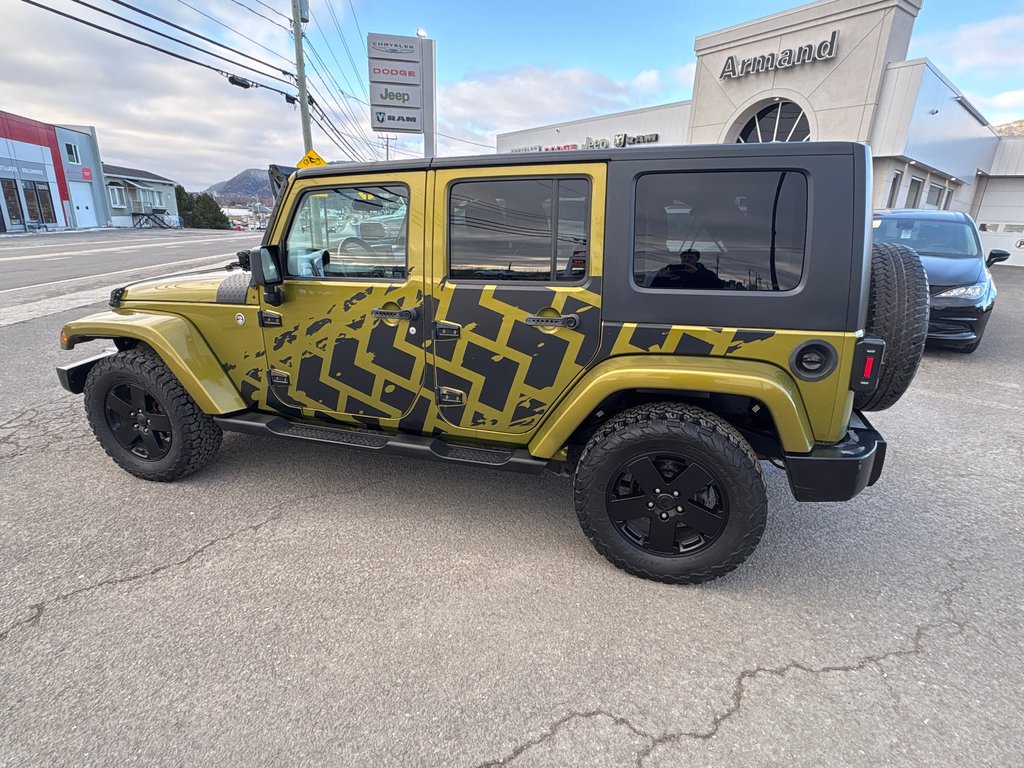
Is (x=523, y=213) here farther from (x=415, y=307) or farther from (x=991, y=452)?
(x=991, y=452)

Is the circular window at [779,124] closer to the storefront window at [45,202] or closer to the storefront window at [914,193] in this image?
the storefront window at [914,193]

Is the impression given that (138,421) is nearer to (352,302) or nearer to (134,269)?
(352,302)

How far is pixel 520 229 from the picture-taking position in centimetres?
253

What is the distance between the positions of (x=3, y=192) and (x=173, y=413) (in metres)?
39.1

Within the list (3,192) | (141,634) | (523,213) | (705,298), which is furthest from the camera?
(3,192)

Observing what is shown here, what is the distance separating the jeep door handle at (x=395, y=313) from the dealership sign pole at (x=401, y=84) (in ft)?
53.2

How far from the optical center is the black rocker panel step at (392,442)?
2699mm

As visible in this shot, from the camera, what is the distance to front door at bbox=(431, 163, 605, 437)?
244 centimetres

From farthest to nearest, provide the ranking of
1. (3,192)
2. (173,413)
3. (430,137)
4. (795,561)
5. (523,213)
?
1. (3,192)
2. (430,137)
3. (173,413)
4. (795,561)
5. (523,213)

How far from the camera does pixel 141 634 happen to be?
214 cm

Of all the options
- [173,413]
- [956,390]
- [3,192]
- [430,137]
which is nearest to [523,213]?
[173,413]

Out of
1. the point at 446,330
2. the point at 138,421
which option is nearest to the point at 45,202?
the point at 138,421

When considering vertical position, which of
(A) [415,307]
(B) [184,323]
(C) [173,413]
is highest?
(A) [415,307]

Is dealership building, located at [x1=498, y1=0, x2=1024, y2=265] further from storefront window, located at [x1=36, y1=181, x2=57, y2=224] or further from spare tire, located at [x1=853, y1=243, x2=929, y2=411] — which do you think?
storefront window, located at [x1=36, y1=181, x2=57, y2=224]
